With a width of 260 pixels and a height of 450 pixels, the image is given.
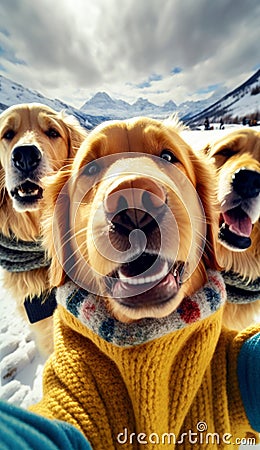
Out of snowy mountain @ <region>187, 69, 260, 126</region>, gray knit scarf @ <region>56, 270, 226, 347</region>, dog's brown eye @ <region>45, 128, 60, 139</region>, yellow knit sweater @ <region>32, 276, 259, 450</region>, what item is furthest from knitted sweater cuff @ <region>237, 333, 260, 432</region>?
snowy mountain @ <region>187, 69, 260, 126</region>

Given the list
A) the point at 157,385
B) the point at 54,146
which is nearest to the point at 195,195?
the point at 157,385

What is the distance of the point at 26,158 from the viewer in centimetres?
155

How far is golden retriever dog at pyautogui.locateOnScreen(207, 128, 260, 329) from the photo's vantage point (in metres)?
1.45

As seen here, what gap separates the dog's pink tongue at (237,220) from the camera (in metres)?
1.47

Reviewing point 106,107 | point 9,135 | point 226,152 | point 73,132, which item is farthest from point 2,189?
point 226,152

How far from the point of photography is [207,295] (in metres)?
0.81

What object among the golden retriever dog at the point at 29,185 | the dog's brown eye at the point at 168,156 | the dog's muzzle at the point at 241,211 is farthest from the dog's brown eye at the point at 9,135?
the dog's muzzle at the point at 241,211

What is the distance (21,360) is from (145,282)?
178cm

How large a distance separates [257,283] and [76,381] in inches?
46.8

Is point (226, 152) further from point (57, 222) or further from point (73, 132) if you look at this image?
point (57, 222)

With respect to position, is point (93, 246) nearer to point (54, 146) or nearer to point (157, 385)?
point (157, 385)

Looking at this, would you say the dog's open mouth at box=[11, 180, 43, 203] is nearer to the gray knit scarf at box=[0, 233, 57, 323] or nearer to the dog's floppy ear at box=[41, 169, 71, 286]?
the gray knit scarf at box=[0, 233, 57, 323]

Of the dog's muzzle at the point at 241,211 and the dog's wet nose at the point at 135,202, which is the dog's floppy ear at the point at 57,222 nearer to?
the dog's wet nose at the point at 135,202

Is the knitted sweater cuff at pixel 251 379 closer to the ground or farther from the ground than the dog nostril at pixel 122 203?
closer to the ground
